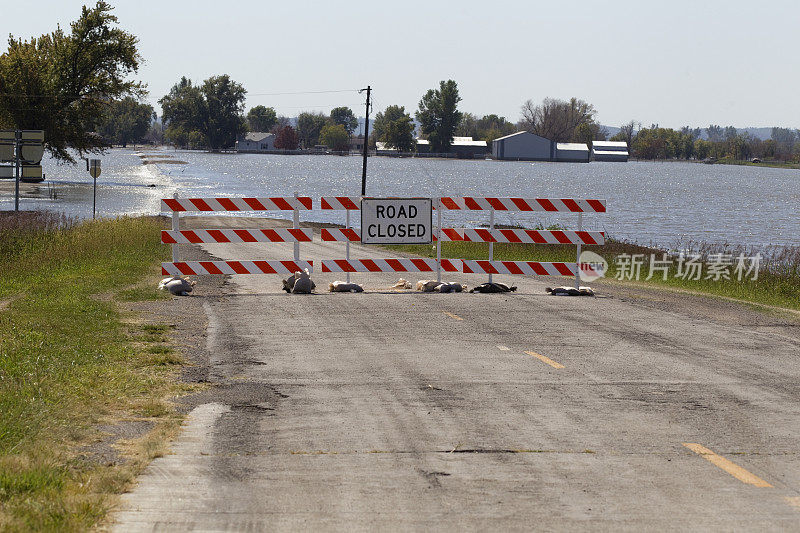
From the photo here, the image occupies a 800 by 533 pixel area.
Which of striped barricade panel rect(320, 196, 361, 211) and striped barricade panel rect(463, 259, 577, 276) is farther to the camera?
striped barricade panel rect(463, 259, 577, 276)

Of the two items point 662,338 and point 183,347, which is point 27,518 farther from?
point 662,338

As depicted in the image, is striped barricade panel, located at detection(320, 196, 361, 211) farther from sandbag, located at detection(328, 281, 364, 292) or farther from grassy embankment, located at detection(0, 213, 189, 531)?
grassy embankment, located at detection(0, 213, 189, 531)

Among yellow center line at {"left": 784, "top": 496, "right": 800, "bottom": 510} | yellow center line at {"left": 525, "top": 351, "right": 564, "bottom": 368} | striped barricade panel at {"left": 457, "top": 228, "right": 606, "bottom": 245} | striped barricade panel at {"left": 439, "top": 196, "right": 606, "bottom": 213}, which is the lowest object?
yellow center line at {"left": 525, "top": 351, "right": 564, "bottom": 368}

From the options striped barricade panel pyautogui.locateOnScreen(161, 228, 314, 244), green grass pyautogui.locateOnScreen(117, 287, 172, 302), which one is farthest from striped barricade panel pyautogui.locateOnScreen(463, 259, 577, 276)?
green grass pyautogui.locateOnScreen(117, 287, 172, 302)

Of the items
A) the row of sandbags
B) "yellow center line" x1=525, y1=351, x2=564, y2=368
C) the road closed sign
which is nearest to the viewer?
"yellow center line" x1=525, y1=351, x2=564, y2=368

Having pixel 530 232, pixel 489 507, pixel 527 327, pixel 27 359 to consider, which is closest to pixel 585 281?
pixel 530 232

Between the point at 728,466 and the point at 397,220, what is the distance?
35.7ft

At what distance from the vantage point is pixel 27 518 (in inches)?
205

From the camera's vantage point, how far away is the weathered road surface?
5746mm

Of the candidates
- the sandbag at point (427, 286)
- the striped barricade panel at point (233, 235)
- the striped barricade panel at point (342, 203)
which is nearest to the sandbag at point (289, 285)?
the striped barricade panel at point (233, 235)

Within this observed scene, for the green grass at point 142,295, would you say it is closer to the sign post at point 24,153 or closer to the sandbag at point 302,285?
the sandbag at point 302,285

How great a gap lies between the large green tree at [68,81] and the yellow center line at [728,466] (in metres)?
82.5

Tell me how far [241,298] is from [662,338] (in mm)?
7227

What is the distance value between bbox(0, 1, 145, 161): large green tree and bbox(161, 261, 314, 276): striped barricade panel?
7149 centimetres
